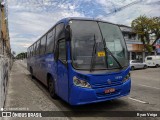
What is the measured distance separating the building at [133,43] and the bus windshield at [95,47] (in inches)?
1287

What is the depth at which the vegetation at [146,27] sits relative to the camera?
36.2 m

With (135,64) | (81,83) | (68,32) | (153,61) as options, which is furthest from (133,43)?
(81,83)

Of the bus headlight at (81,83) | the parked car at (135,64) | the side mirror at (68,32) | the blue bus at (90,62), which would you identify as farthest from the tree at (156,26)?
the bus headlight at (81,83)

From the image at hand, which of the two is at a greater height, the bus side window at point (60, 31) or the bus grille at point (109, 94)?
the bus side window at point (60, 31)

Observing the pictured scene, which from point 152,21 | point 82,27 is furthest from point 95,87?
point 152,21

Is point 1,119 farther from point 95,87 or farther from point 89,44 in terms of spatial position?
point 89,44

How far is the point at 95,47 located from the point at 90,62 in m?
0.53

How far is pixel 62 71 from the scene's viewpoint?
6516mm

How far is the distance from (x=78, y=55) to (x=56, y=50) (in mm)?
1427

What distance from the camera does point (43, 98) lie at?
27.2 feet

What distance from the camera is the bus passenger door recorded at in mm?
6230

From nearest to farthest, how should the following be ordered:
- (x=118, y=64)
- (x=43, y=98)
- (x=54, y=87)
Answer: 1. (x=118, y=64)
2. (x=54, y=87)
3. (x=43, y=98)

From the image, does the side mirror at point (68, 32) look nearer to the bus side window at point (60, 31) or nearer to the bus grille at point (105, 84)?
the bus side window at point (60, 31)

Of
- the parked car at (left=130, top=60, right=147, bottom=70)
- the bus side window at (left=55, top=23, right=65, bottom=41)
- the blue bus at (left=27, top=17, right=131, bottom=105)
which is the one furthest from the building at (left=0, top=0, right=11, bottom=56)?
the parked car at (left=130, top=60, right=147, bottom=70)
